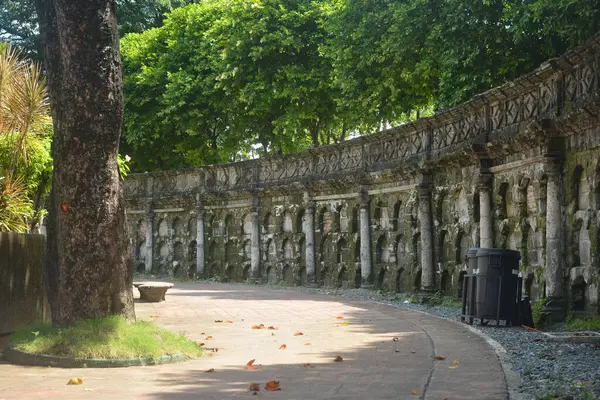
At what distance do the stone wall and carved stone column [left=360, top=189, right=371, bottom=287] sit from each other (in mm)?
38

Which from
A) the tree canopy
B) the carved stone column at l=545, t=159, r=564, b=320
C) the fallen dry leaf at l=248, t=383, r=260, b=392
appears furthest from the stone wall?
the fallen dry leaf at l=248, t=383, r=260, b=392

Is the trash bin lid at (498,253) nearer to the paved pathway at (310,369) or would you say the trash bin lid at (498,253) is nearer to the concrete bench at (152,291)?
the paved pathway at (310,369)

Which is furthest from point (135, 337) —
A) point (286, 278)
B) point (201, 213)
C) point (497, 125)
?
point (201, 213)

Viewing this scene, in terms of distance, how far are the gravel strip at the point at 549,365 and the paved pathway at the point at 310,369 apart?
310 millimetres

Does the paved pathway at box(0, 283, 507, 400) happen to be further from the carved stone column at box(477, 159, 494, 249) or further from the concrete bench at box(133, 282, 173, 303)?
the concrete bench at box(133, 282, 173, 303)

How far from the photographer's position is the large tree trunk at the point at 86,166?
9.96 metres

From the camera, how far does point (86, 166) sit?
32.8ft

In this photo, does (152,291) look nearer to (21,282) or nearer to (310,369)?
(21,282)

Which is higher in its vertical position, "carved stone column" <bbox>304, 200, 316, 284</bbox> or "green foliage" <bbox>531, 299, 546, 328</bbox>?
"carved stone column" <bbox>304, 200, 316, 284</bbox>

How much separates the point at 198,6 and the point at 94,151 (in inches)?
1201

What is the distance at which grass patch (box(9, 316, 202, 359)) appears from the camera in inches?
367

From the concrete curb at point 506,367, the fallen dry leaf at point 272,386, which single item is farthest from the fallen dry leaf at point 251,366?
the concrete curb at point 506,367

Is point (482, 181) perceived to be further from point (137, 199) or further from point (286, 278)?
point (137, 199)

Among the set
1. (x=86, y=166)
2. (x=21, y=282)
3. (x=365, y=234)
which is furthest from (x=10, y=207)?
(x=365, y=234)
